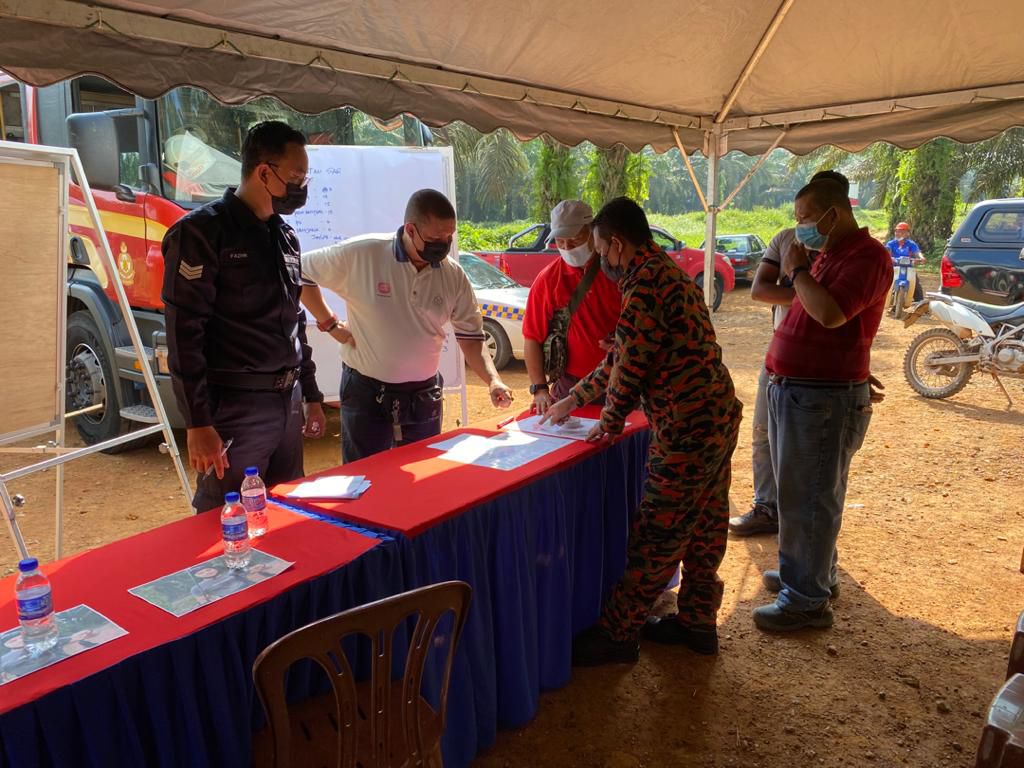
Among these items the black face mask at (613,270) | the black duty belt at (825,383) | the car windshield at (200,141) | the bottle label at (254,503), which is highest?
the car windshield at (200,141)

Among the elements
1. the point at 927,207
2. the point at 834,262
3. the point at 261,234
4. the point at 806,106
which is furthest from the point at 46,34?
the point at 927,207

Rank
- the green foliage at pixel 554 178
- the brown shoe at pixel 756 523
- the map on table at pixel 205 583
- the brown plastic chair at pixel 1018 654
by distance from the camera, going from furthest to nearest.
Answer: the green foliage at pixel 554 178, the brown shoe at pixel 756 523, the brown plastic chair at pixel 1018 654, the map on table at pixel 205 583

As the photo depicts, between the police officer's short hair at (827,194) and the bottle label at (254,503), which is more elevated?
the police officer's short hair at (827,194)

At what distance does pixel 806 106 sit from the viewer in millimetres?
4211

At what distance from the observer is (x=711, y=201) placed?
4852 millimetres

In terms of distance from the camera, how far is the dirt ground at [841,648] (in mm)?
2301

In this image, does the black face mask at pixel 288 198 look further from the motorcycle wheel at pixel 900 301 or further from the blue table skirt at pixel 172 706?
the motorcycle wheel at pixel 900 301

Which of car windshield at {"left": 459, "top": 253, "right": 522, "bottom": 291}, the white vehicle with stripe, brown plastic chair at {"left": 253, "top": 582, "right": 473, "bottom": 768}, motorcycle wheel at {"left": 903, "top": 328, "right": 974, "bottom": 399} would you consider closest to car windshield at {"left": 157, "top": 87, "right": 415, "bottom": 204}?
brown plastic chair at {"left": 253, "top": 582, "right": 473, "bottom": 768}

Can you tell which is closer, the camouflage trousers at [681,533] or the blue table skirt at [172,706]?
the blue table skirt at [172,706]

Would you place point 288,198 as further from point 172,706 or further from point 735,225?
point 735,225

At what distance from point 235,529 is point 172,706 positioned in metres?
0.41

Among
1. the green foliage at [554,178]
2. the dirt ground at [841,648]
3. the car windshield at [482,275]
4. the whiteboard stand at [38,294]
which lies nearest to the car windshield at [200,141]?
the whiteboard stand at [38,294]

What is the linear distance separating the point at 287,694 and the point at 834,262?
91.2 inches

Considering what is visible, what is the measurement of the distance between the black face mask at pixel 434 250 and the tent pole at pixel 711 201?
89.1 inches
